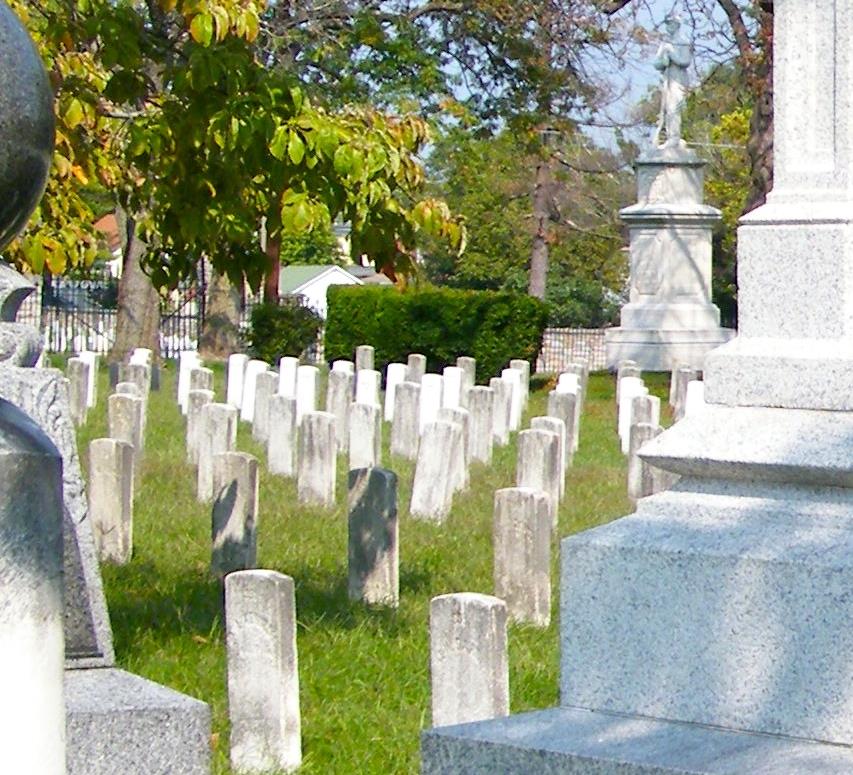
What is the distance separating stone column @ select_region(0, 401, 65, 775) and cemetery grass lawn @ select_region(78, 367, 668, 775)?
426 cm

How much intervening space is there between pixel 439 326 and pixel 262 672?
2223 centimetres

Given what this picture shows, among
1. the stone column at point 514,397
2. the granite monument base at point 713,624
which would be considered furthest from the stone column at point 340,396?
the granite monument base at point 713,624

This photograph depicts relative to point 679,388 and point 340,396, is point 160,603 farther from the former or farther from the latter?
point 679,388

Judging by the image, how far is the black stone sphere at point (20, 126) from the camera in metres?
1.99

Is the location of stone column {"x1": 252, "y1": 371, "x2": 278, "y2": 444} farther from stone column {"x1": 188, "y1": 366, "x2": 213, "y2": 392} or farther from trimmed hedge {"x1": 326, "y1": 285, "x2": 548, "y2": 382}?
trimmed hedge {"x1": 326, "y1": 285, "x2": 548, "y2": 382}

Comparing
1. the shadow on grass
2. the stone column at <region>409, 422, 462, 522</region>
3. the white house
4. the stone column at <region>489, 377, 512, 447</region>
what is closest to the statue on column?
the stone column at <region>489, 377, 512, 447</region>

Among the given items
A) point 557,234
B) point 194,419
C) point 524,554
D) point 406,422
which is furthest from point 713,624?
point 557,234

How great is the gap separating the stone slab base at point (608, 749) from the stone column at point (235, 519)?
205 inches

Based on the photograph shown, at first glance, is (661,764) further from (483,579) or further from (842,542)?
(483,579)

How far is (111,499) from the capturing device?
10.3m

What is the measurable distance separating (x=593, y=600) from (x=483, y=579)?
17.3 ft

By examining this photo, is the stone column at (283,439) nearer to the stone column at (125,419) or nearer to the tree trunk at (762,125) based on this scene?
the stone column at (125,419)

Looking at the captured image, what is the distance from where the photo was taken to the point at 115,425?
14.6m

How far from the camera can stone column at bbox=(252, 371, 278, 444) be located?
17.0 m
